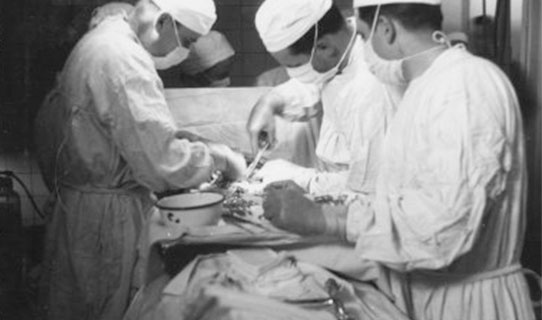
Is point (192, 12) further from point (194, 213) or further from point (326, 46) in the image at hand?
point (194, 213)

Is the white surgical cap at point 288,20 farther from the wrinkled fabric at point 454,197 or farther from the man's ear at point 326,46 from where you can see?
the wrinkled fabric at point 454,197

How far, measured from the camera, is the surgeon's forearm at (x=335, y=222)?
1.61m

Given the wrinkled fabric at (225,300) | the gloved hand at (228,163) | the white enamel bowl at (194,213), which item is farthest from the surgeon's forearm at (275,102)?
the wrinkled fabric at (225,300)

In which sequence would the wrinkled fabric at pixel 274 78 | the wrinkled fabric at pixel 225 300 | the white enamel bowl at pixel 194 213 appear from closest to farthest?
the wrinkled fabric at pixel 225 300 < the white enamel bowl at pixel 194 213 < the wrinkled fabric at pixel 274 78

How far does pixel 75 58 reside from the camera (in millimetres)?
2561

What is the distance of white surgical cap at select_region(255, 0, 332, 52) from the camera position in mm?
2350

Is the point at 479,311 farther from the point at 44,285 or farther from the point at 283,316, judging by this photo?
the point at 44,285

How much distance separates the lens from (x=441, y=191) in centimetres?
145

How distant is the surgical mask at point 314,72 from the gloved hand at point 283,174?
0.40m

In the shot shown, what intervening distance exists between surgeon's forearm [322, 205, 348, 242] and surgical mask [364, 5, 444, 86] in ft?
1.51

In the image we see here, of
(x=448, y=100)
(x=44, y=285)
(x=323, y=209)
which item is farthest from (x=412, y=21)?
Answer: (x=44, y=285)

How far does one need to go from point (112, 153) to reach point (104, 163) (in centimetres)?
5

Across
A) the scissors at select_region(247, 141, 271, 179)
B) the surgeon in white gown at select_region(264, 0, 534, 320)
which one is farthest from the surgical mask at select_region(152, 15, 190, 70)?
the surgeon in white gown at select_region(264, 0, 534, 320)

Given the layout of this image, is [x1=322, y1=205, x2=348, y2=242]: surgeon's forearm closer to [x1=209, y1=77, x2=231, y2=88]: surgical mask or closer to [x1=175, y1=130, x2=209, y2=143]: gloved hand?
[x1=175, y1=130, x2=209, y2=143]: gloved hand
